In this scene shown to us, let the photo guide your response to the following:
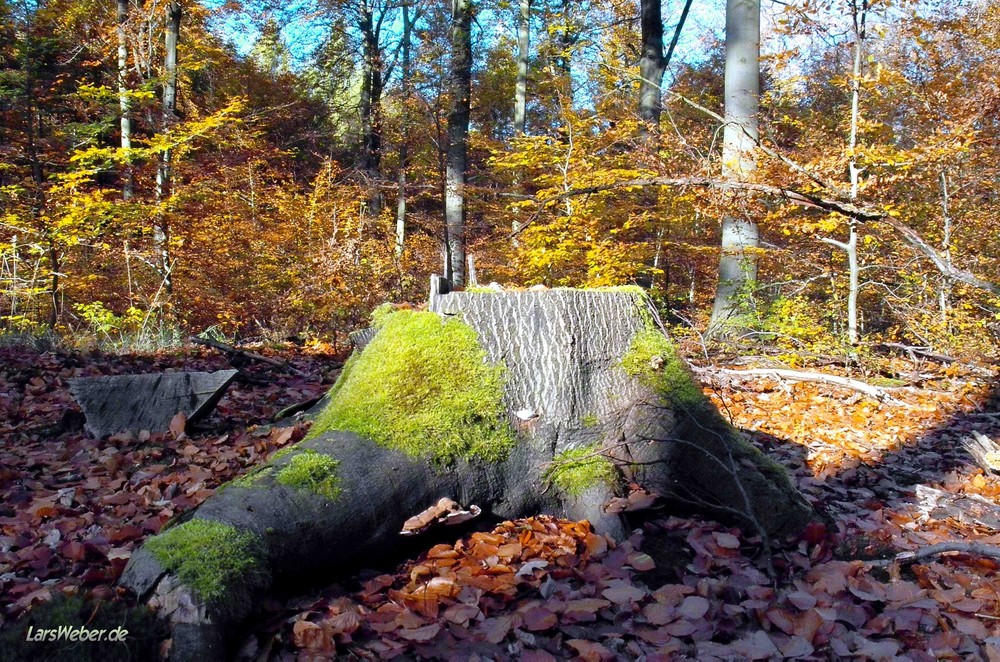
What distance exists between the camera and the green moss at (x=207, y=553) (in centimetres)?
195

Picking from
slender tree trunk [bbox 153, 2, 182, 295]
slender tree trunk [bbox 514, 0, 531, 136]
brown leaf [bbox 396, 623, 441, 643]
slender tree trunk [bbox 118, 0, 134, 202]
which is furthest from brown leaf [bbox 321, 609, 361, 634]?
slender tree trunk [bbox 514, 0, 531, 136]

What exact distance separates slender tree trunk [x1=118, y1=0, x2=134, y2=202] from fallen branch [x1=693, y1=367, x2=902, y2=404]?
9201 mm

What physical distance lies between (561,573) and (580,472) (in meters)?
0.58

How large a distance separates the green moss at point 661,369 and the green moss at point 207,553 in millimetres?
1962

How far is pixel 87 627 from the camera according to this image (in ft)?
5.73

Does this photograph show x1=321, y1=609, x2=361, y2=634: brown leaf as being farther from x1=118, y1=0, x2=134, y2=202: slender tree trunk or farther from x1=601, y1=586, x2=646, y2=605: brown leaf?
x1=118, y1=0, x2=134, y2=202: slender tree trunk

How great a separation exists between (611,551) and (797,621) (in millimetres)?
725

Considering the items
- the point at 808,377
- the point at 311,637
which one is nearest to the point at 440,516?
the point at 311,637

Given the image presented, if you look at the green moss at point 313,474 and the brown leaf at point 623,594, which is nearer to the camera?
the brown leaf at point 623,594

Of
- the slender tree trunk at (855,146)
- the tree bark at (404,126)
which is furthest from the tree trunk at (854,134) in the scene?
the tree bark at (404,126)

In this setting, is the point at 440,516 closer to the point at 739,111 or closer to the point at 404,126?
the point at 739,111

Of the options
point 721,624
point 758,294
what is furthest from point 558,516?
point 758,294

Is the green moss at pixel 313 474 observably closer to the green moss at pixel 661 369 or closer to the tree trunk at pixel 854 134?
the green moss at pixel 661 369

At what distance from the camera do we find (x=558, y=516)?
2.98m
